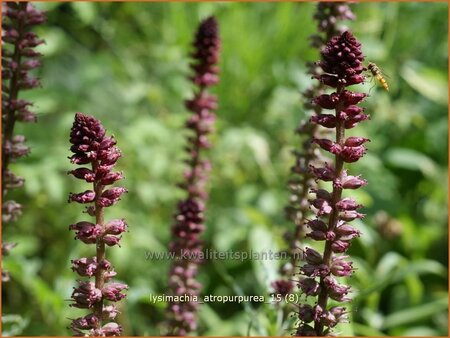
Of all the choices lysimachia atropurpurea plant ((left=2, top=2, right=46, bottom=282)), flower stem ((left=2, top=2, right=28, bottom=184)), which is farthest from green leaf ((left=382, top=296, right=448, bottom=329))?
flower stem ((left=2, top=2, right=28, bottom=184))

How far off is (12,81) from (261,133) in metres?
4.02

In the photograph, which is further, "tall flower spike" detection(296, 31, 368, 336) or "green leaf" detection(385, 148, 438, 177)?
"green leaf" detection(385, 148, 438, 177)

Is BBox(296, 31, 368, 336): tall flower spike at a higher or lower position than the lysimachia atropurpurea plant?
lower

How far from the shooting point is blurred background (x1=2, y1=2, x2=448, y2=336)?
550 centimetres

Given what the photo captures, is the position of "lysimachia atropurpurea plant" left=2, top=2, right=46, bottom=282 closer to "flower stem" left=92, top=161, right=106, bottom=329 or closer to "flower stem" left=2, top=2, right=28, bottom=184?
"flower stem" left=2, top=2, right=28, bottom=184

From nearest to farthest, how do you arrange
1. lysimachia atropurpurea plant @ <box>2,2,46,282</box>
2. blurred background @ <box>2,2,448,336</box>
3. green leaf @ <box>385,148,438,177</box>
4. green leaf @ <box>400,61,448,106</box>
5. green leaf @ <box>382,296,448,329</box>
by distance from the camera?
1. lysimachia atropurpurea plant @ <box>2,2,46,282</box>
2. green leaf @ <box>382,296,448,329</box>
3. blurred background @ <box>2,2,448,336</box>
4. green leaf @ <box>385,148,438,177</box>
5. green leaf @ <box>400,61,448,106</box>

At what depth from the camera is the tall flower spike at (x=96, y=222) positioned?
2.14 m

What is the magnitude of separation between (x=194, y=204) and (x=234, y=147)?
9.05 feet

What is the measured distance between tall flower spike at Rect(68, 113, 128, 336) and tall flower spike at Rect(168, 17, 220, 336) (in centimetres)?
101

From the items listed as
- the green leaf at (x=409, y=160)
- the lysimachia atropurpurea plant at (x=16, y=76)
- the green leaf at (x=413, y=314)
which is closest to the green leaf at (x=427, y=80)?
the green leaf at (x=409, y=160)

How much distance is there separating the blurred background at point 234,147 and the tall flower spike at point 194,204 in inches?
51.7

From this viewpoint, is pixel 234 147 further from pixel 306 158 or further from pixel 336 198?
pixel 336 198

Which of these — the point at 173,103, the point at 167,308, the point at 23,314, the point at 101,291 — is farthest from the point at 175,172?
the point at 101,291

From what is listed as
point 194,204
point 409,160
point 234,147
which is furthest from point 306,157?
point 409,160
